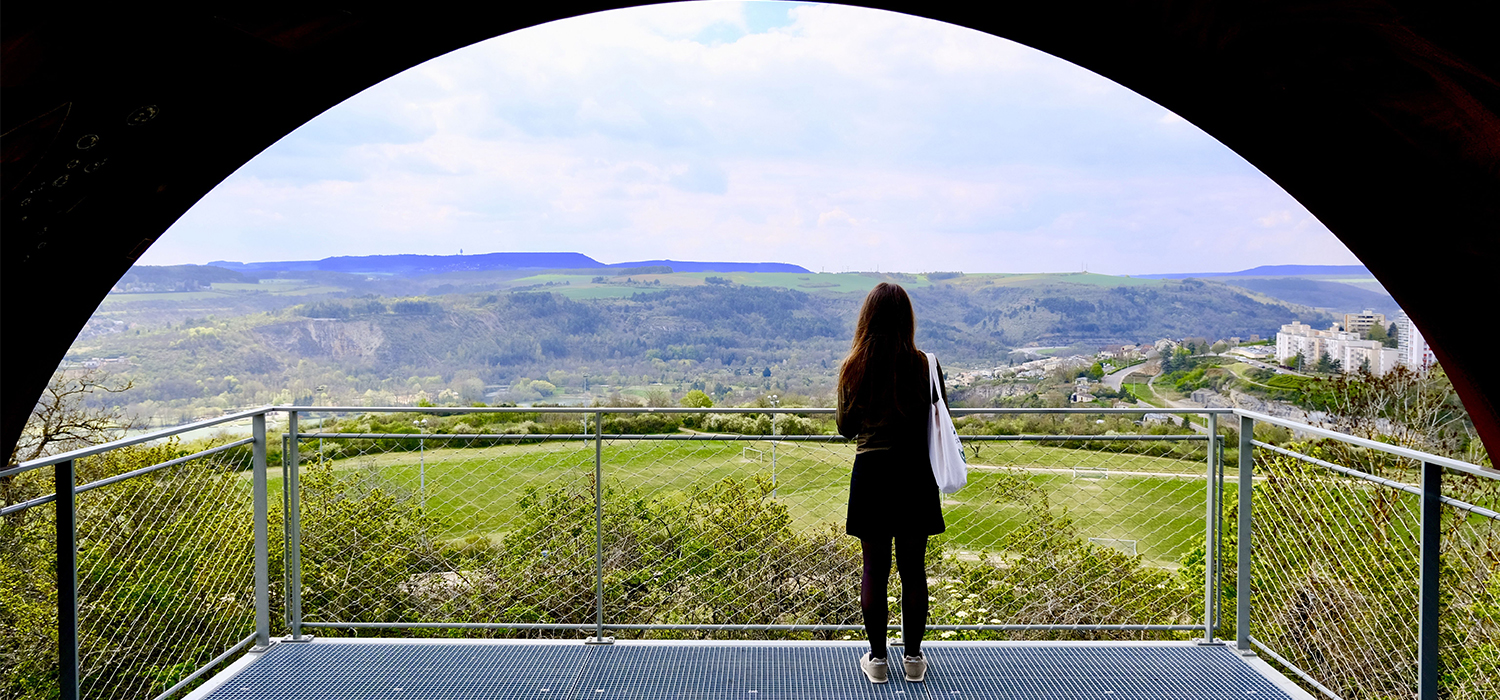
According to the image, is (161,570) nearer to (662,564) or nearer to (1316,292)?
(662,564)

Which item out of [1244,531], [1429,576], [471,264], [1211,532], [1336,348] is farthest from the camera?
[471,264]

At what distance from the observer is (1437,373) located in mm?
14992

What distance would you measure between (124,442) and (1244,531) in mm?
3829

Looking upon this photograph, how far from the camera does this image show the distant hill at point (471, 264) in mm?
23172

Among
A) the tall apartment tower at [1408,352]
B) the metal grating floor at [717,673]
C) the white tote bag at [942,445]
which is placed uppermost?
the white tote bag at [942,445]

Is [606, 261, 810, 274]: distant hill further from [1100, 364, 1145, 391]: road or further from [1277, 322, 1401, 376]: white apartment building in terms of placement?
[1277, 322, 1401, 376]: white apartment building

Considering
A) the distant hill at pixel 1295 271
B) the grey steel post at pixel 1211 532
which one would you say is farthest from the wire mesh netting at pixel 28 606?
the distant hill at pixel 1295 271

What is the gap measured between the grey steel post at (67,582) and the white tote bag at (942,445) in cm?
253

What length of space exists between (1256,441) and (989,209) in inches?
1061

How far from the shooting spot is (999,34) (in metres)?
2.70

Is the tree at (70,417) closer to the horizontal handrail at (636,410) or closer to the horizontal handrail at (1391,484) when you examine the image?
the horizontal handrail at (636,410)

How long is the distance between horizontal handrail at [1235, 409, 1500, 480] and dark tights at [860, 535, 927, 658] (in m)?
1.28

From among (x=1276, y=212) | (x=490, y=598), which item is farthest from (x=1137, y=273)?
(x=490, y=598)

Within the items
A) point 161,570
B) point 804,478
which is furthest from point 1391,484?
point 804,478
